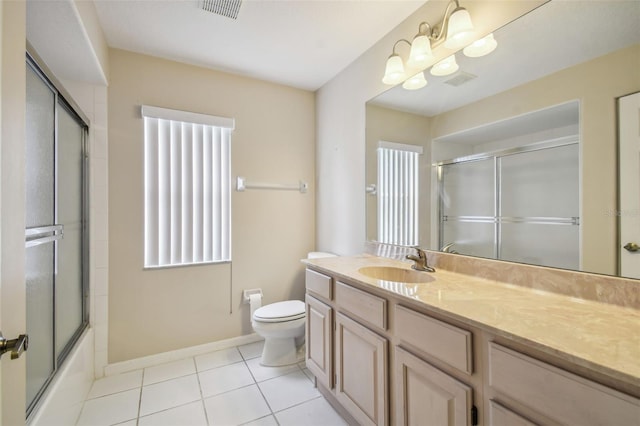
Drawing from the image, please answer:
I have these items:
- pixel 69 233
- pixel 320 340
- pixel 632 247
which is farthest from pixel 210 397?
pixel 632 247

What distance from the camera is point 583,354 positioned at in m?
0.66

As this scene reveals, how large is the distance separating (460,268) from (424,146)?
79 cm

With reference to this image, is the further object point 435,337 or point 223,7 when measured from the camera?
point 223,7

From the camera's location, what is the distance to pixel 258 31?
6.39 ft

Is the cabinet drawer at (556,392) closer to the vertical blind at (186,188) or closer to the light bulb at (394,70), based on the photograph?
the light bulb at (394,70)

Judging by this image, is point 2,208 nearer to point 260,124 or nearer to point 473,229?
point 473,229

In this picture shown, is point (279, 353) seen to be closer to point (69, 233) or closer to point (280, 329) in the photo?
point (280, 329)

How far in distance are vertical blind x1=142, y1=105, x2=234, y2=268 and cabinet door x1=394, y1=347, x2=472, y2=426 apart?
6.03 feet

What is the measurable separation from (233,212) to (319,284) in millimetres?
1193

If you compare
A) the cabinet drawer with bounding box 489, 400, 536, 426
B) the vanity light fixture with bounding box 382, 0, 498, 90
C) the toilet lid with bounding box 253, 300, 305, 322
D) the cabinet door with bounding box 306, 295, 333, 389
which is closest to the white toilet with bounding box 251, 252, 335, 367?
the toilet lid with bounding box 253, 300, 305, 322

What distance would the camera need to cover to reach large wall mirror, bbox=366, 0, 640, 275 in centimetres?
104

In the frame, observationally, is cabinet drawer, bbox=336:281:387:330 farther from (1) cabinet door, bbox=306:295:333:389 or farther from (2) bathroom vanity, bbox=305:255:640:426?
(1) cabinet door, bbox=306:295:333:389

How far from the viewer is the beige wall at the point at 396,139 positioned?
181 cm

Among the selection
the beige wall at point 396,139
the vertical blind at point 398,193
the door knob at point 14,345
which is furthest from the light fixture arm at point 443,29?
the door knob at point 14,345
